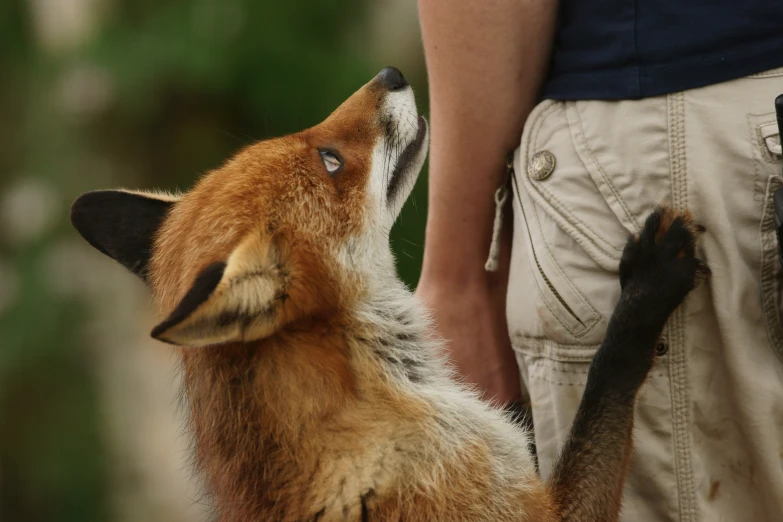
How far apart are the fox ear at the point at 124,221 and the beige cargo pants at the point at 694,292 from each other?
1186mm

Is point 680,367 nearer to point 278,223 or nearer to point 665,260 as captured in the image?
point 665,260

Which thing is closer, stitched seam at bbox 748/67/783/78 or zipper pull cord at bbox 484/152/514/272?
stitched seam at bbox 748/67/783/78

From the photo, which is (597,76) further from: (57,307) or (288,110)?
(57,307)

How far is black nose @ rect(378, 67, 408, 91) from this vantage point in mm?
2652

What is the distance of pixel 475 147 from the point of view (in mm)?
2496

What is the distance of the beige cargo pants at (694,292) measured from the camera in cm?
201

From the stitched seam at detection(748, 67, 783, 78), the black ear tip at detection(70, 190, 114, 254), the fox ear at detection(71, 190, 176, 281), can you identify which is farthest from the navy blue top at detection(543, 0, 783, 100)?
the black ear tip at detection(70, 190, 114, 254)

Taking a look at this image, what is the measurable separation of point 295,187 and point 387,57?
4193 mm

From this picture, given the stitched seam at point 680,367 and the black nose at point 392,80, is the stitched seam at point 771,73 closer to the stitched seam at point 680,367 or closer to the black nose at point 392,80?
the stitched seam at point 680,367

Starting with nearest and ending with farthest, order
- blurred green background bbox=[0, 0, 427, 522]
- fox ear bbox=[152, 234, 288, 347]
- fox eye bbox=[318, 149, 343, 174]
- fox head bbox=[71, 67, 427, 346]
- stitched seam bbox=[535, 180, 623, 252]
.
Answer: fox ear bbox=[152, 234, 288, 347] < fox head bbox=[71, 67, 427, 346] < stitched seam bbox=[535, 180, 623, 252] < fox eye bbox=[318, 149, 343, 174] < blurred green background bbox=[0, 0, 427, 522]

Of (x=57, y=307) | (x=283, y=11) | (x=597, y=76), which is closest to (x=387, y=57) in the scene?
(x=283, y=11)

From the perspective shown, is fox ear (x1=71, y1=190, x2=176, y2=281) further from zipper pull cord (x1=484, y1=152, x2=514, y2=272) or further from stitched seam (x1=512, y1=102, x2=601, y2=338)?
stitched seam (x1=512, y1=102, x2=601, y2=338)

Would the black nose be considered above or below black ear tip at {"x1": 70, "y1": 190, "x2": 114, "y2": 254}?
above

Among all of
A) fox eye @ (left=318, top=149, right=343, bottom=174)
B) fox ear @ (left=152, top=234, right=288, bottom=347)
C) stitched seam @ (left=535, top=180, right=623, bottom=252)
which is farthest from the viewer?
fox eye @ (left=318, top=149, right=343, bottom=174)
